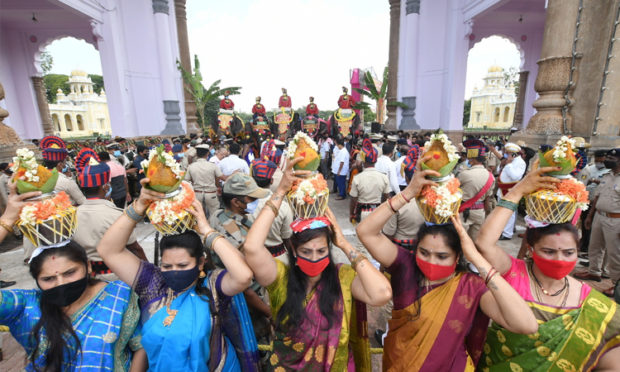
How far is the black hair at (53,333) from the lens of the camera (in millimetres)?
1644

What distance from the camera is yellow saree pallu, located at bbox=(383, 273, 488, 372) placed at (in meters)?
1.83

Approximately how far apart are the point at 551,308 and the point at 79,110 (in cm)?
6106

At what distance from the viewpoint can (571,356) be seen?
1697 mm

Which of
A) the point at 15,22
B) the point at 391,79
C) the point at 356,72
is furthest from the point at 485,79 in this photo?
the point at 15,22

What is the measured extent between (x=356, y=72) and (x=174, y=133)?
50.5ft

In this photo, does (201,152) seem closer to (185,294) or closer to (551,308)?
(185,294)

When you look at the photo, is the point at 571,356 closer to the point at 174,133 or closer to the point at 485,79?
the point at 174,133

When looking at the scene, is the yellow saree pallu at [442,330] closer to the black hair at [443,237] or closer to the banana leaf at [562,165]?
the black hair at [443,237]

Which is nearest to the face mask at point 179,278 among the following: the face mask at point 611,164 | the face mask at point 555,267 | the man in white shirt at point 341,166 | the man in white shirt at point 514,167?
the face mask at point 555,267

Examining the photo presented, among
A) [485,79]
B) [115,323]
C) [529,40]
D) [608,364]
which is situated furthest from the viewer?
[485,79]

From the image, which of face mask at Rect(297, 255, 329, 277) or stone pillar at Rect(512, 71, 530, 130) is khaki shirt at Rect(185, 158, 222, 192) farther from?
stone pillar at Rect(512, 71, 530, 130)

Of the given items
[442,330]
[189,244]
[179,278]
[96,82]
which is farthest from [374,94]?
[96,82]

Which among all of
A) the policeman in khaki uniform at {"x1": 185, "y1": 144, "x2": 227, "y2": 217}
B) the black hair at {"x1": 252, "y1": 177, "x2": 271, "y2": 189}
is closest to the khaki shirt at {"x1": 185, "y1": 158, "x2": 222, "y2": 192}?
the policeman in khaki uniform at {"x1": 185, "y1": 144, "x2": 227, "y2": 217}

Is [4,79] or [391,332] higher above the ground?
[4,79]
